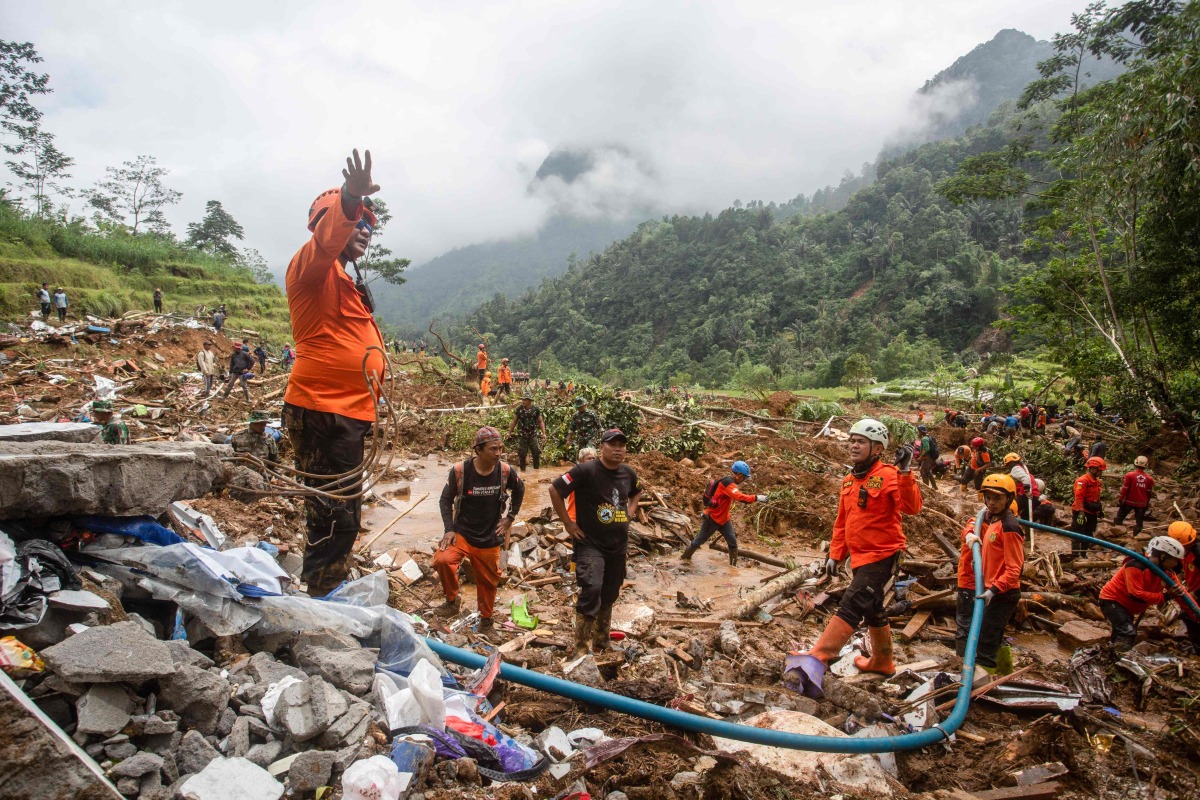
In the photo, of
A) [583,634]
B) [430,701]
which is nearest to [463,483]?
[583,634]

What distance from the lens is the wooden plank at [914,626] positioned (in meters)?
5.20

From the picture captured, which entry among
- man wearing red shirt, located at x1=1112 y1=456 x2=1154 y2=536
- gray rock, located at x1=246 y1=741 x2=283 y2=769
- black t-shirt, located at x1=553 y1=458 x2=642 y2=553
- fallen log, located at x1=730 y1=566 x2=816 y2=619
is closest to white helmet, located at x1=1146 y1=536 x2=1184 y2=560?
fallen log, located at x1=730 y1=566 x2=816 y2=619

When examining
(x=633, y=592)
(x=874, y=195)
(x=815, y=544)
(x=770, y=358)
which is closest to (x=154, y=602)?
(x=633, y=592)

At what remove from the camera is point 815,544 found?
8469mm

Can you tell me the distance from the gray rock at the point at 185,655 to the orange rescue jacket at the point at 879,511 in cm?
384

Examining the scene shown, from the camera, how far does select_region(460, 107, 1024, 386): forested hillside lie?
4438cm

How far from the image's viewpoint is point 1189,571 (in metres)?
5.24

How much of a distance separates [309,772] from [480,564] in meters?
2.67

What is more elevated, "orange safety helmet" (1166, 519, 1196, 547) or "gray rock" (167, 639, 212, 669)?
"gray rock" (167, 639, 212, 669)

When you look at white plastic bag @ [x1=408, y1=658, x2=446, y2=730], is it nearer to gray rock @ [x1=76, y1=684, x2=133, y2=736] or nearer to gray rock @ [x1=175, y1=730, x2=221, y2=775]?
gray rock @ [x1=175, y1=730, x2=221, y2=775]

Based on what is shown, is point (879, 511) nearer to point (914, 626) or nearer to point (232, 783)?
point (914, 626)

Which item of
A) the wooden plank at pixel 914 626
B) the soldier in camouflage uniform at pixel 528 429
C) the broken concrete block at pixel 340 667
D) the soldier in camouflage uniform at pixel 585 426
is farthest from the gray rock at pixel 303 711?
the soldier in camouflage uniform at pixel 528 429

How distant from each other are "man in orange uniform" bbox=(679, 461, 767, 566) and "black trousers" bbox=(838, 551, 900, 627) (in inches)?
118

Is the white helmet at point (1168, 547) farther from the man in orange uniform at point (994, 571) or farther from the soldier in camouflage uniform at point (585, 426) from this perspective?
the soldier in camouflage uniform at point (585, 426)
